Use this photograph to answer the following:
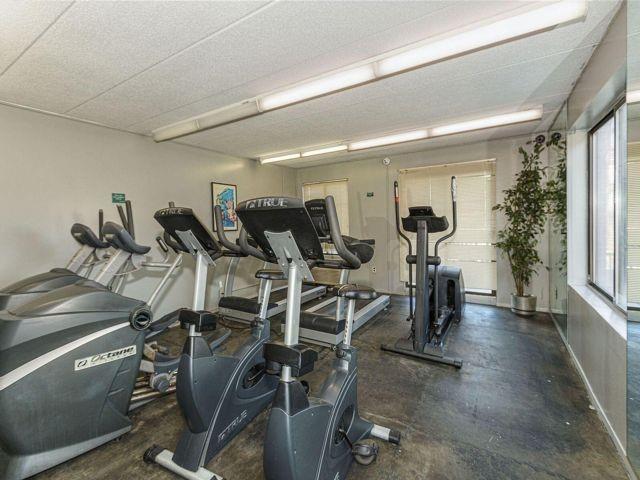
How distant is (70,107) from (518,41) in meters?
3.84

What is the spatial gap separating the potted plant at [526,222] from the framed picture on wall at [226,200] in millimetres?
4139

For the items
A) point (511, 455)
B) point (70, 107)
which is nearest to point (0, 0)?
point (70, 107)

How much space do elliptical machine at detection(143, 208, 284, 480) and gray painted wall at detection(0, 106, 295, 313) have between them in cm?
195

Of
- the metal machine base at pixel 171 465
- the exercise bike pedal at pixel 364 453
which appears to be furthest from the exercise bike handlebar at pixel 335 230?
the metal machine base at pixel 171 465

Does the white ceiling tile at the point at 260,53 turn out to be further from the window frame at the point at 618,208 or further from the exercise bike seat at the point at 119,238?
the window frame at the point at 618,208

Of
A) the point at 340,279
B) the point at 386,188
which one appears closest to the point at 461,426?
the point at 340,279

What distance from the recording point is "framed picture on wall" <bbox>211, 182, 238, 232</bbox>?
4.66 m

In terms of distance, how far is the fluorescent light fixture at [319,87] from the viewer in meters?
2.25

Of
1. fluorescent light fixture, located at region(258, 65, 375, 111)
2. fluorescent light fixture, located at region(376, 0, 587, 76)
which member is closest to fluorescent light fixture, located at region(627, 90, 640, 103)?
fluorescent light fixture, located at region(376, 0, 587, 76)

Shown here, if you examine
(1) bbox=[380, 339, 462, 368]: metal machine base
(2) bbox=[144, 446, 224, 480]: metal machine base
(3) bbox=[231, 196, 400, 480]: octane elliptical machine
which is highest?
(3) bbox=[231, 196, 400, 480]: octane elliptical machine

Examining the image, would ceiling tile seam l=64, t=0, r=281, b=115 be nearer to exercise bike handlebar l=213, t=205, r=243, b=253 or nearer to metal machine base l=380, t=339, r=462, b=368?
exercise bike handlebar l=213, t=205, r=243, b=253

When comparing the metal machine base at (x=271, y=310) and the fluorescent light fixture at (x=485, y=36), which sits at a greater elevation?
the fluorescent light fixture at (x=485, y=36)

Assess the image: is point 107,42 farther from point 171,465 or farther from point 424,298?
point 424,298

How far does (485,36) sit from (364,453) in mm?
2584
